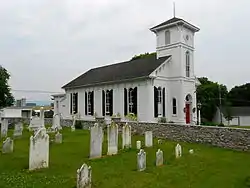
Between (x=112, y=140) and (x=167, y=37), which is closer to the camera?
(x=112, y=140)

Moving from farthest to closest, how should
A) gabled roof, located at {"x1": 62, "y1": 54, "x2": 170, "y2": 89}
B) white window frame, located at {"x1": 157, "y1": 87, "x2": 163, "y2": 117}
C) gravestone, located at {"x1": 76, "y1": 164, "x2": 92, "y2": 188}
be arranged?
1. gabled roof, located at {"x1": 62, "y1": 54, "x2": 170, "y2": 89}
2. white window frame, located at {"x1": 157, "y1": 87, "x2": 163, "y2": 117}
3. gravestone, located at {"x1": 76, "y1": 164, "x2": 92, "y2": 188}

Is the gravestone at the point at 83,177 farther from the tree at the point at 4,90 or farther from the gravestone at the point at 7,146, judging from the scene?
the tree at the point at 4,90

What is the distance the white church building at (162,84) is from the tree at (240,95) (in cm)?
4334

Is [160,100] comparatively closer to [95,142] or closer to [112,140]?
[112,140]

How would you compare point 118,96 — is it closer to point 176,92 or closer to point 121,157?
point 176,92

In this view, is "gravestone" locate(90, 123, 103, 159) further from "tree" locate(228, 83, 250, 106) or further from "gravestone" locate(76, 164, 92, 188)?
"tree" locate(228, 83, 250, 106)

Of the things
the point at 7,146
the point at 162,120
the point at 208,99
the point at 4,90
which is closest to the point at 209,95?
the point at 208,99

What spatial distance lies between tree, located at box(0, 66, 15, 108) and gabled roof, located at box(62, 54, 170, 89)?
6.97m

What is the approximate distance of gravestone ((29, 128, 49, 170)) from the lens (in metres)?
10.7

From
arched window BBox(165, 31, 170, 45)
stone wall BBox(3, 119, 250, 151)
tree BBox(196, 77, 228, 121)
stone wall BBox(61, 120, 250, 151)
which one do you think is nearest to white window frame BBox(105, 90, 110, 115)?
arched window BBox(165, 31, 170, 45)

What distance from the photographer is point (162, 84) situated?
94.3ft

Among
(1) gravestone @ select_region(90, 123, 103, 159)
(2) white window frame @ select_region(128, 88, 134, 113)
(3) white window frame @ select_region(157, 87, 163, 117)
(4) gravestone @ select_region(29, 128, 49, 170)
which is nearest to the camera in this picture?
(4) gravestone @ select_region(29, 128, 49, 170)

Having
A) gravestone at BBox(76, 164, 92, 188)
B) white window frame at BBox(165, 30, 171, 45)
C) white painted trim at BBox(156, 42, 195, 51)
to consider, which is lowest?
gravestone at BBox(76, 164, 92, 188)

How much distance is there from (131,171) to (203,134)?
8408 mm
